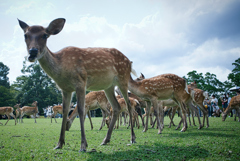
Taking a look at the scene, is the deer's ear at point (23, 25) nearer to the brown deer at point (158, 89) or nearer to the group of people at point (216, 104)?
the brown deer at point (158, 89)

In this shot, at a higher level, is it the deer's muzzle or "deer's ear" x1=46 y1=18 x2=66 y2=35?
"deer's ear" x1=46 y1=18 x2=66 y2=35

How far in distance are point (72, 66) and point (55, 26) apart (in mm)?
1061

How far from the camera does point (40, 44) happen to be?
3.67 metres

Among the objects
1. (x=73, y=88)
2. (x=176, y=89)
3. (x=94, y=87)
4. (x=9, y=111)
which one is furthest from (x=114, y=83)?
(x=9, y=111)

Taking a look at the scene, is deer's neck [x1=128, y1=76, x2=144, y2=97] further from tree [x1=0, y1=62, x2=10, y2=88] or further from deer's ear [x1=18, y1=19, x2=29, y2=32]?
tree [x1=0, y1=62, x2=10, y2=88]

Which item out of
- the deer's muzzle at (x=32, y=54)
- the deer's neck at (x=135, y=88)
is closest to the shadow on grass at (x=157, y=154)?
the deer's muzzle at (x=32, y=54)

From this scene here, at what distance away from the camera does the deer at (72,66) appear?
3.69m

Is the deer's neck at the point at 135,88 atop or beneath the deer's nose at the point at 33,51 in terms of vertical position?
beneath

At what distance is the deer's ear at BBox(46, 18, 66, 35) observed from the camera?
13.1ft

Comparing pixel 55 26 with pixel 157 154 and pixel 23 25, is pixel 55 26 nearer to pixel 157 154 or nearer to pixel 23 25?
pixel 23 25

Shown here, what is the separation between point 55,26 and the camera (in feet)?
13.4

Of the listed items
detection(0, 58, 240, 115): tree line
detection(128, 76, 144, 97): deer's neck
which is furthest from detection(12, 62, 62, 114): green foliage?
detection(128, 76, 144, 97): deer's neck

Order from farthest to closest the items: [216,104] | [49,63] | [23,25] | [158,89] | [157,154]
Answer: [216,104] → [158,89] → [23,25] → [49,63] → [157,154]

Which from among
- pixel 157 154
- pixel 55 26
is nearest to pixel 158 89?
pixel 157 154
